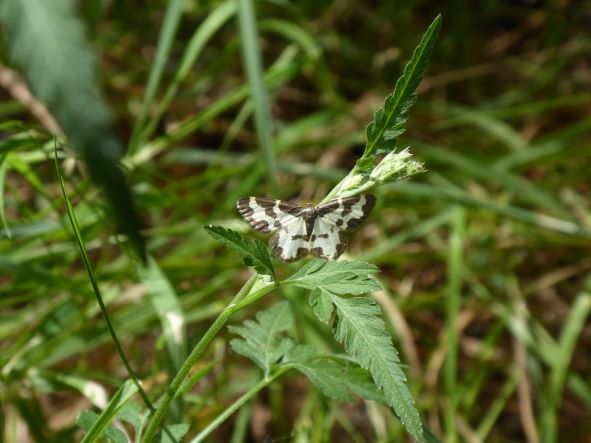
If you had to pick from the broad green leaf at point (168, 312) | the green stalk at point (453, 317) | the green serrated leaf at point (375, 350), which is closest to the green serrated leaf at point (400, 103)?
the green serrated leaf at point (375, 350)

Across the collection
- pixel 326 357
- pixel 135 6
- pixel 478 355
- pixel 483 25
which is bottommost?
pixel 478 355

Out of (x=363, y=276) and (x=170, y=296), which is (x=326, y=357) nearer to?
(x=363, y=276)

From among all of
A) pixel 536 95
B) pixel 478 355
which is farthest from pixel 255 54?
pixel 536 95

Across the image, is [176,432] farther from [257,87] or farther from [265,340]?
[257,87]

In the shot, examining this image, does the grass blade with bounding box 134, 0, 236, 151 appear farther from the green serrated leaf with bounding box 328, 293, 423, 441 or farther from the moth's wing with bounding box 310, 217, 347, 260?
the green serrated leaf with bounding box 328, 293, 423, 441

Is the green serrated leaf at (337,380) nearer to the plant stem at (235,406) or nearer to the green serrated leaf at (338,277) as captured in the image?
the plant stem at (235,406)

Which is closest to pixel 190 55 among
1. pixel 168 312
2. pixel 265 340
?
pixel 168 312

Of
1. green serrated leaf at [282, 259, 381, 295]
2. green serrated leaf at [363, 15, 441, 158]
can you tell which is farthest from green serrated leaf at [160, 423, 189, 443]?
green serrated leaf at [363, 15, 441, 158]
